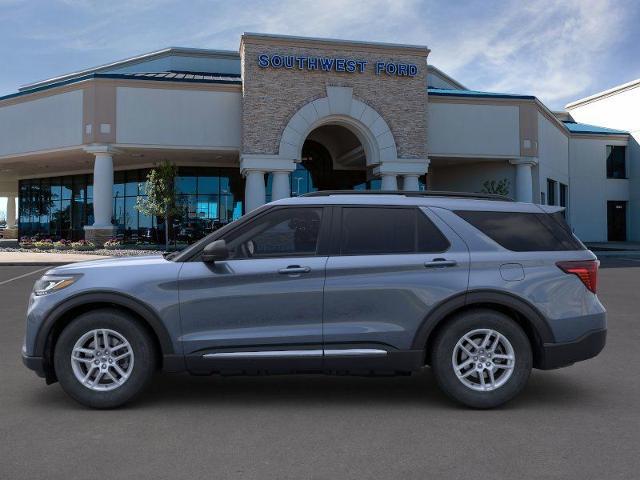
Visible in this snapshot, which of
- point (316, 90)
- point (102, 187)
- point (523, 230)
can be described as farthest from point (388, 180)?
point (523, 230)

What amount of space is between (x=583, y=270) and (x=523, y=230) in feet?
1.91

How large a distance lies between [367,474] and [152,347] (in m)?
2.15

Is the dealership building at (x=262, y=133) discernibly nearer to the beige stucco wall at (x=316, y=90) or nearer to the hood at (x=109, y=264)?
→ the beige stucco wall at (x=316, y=90)

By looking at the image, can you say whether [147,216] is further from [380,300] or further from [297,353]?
[380,300]

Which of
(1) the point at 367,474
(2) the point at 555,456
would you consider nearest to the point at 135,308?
(1) the point at 367,474

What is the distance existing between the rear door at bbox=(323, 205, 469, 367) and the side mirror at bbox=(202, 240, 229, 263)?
85cm

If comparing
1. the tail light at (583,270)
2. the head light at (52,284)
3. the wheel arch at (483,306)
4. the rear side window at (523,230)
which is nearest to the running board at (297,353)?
the wheel arch at (483,306)

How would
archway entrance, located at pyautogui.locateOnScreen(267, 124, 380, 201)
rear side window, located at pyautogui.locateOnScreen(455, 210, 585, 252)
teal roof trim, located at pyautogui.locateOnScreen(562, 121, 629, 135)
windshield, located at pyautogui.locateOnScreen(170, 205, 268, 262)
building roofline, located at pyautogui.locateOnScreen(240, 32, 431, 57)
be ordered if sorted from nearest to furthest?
windshield, located at pyautogui.locateOnScreen(170, 205, 268, 262) → rear side window, located at pyautogui.locateOnScreen(455, 210, 585, 252) → building roofline, located at pyautogui.locateOnScreen(240, 32, 431, 57) → archway entrance, located at pyautogui.locateOnScreen(267, 124, 380, 201) → teal roof trim, located at pyautogui.locateOnScreen(562, 121, 629, 135)

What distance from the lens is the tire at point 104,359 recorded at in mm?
4695

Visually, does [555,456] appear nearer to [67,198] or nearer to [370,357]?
[370,357]

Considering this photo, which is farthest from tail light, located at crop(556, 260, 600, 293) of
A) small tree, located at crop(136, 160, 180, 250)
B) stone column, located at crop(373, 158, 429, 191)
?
small tree, located at crop(136, 160, 180, 250)

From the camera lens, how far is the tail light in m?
4.86

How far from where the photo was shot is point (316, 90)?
2730 centimetres

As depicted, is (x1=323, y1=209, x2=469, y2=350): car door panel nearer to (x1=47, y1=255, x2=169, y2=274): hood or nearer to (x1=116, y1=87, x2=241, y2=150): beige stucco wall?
(x1=47, y1=255, x2=169, y2=274): hood
